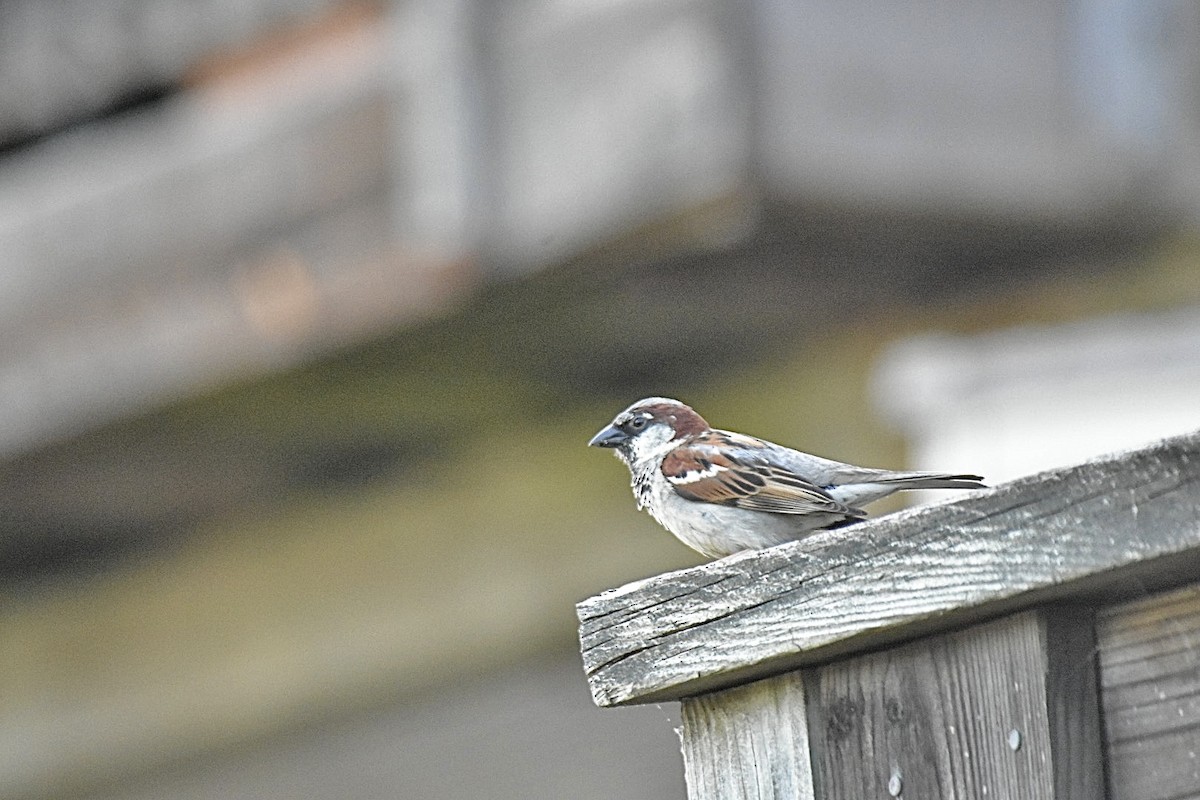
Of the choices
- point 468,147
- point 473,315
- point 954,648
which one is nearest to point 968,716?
point 954,648

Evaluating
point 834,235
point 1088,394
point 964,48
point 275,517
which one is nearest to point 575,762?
point 275,517

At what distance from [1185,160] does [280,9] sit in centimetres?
202

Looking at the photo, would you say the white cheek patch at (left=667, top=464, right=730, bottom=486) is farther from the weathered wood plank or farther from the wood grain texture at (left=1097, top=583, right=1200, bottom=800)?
the wood grain texture at (left=1097, top=583, right=1200, bottom=800)

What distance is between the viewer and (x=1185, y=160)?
13.7 ft

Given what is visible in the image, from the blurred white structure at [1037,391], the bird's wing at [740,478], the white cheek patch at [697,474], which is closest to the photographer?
the bird's wing at [740,478]

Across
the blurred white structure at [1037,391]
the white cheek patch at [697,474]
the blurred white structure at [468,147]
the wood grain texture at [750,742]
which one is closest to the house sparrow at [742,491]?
the white cheek patch at [697,474]

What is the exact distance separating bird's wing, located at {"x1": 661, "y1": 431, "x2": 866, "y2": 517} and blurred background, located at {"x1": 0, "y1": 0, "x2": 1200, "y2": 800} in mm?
849

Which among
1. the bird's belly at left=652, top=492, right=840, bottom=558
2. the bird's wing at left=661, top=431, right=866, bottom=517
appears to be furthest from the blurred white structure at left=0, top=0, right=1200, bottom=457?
the bird's belly at left=652, top=492, right=840, bottom=558

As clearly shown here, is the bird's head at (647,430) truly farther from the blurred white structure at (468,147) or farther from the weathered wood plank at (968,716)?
the weathered wood plank at (968,716)

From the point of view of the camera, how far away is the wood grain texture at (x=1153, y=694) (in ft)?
4.94

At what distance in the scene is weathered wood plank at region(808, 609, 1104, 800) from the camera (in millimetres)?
1560

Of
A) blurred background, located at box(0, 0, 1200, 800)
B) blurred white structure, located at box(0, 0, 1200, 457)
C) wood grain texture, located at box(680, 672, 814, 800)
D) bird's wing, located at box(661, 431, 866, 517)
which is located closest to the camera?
wood grain texture, located at box(680, 672, 814, 800)

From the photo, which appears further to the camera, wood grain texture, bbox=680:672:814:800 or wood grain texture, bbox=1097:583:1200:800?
wood grain texture, bbox=680:672:814:800

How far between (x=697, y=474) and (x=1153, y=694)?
4.23 ft
